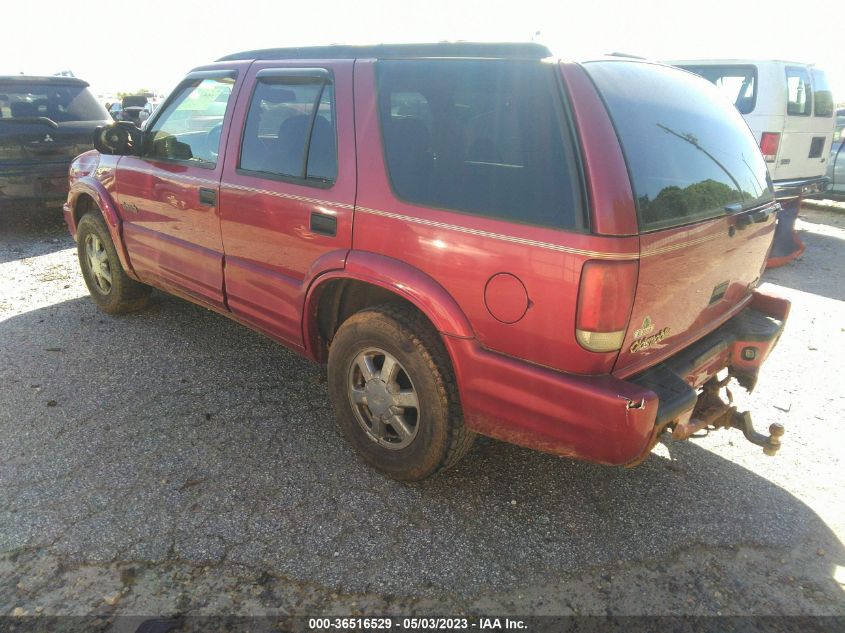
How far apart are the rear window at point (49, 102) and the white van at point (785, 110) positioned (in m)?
7.56

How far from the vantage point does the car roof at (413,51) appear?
2.27 m

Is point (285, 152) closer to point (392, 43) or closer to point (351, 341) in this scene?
point (392, 43)

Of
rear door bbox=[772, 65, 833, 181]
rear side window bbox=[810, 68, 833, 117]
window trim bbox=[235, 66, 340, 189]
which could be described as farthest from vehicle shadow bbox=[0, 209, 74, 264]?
rear side window bbox=[810, 68, 833, 117]

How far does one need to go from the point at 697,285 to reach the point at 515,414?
90cm

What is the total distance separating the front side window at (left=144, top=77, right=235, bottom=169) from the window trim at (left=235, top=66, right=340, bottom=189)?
229mm

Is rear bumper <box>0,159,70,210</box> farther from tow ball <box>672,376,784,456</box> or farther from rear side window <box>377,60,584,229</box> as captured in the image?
tow ball <box>672,376,784,456</box>

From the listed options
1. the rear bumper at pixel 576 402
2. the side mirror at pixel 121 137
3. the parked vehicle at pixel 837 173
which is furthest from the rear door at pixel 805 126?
the side mirror at pixel 121 137

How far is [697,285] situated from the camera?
2412 millimetres

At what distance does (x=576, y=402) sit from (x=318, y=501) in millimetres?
1261

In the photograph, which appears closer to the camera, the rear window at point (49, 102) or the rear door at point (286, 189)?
the rear door at point (286, 189)

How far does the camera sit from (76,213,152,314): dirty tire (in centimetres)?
448

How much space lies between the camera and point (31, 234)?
7.38 meters

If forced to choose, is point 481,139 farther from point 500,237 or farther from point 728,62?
point 728,62

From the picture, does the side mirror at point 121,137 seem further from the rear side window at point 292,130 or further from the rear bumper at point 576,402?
the rear bumper at point 576,402
